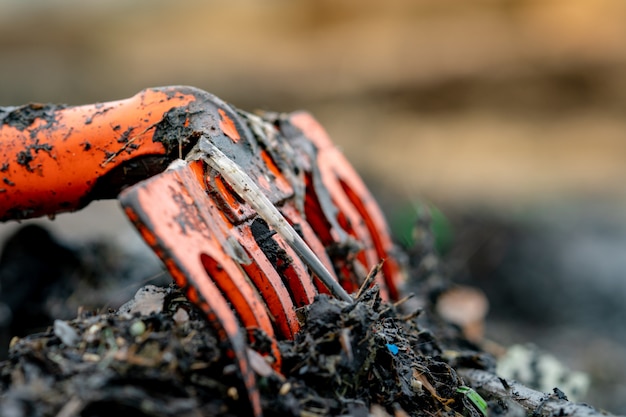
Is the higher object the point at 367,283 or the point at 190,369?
the point at 367,283

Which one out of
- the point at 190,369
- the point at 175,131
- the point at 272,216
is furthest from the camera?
the point at 175,131

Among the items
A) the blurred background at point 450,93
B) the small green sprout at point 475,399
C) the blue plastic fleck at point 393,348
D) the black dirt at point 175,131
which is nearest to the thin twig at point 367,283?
the blue plastic fleck at point 393,348

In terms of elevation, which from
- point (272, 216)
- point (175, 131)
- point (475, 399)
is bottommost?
point (475, 399)

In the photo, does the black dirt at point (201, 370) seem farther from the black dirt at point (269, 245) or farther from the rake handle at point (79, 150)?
the rake handle at point (79, 150)

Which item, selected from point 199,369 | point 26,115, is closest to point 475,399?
point 199,369

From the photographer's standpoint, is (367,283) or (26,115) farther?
(26,115)

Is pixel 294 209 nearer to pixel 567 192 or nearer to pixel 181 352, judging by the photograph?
pixel 181 352

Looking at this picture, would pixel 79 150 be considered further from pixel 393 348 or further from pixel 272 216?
pixel 393 348
